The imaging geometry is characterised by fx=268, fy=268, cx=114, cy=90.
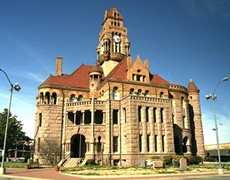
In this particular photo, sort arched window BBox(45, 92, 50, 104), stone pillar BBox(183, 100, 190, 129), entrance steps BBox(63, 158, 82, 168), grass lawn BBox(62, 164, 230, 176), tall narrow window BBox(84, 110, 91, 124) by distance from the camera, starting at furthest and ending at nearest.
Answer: stone pillar BBox(183, 100, 190, 129) → arched window BBox(45, 92, 50, 104) → tall narrow window BBox(84, 110, 91, 124) → entrance steps BBox(63, 158, 82, 168) → grass lawn BBox(62, 164, 230, 176)

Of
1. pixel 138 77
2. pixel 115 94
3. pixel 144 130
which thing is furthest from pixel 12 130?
pixel 144 130

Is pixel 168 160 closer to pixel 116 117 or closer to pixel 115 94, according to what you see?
pixel 116 117

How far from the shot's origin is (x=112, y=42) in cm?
6644

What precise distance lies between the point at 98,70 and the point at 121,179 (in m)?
33.2

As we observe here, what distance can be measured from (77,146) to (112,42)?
2826 cm

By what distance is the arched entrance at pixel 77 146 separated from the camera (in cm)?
4921

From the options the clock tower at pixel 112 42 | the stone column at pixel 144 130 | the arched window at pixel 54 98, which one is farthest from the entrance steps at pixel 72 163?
the clock tower at pixel 112 42

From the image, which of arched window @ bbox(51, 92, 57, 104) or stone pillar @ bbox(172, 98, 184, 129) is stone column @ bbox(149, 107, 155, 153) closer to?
stone pillar @ bbox(172, 98, 184, 129)

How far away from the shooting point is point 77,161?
43.0 metres

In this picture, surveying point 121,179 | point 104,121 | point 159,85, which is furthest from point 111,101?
point 121,179

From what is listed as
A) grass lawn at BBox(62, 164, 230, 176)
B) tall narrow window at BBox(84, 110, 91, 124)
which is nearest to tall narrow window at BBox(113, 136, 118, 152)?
tall narrow window at BBox(84, 110, 91, 124)

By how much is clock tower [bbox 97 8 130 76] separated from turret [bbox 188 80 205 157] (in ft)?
59.0

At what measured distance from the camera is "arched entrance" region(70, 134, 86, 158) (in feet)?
161

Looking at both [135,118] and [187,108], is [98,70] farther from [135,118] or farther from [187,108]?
[187,108]
